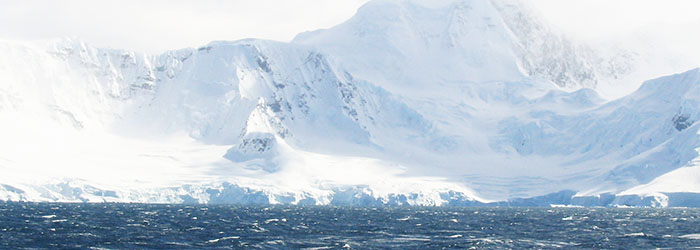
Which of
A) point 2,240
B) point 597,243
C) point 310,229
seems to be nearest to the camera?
point 2,240

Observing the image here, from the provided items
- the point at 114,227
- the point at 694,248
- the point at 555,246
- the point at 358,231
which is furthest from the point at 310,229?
the point at 694,248

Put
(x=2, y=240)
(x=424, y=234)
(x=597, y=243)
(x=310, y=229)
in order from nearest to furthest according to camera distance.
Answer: (x=2, y=240)
(x=597, y=243)
(x=424, y=234)
(x=310, y=229)

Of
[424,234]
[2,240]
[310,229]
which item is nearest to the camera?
[2,240]

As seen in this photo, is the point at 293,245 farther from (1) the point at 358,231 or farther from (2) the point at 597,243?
(2) the point at 597,243

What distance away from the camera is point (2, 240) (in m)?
90.6

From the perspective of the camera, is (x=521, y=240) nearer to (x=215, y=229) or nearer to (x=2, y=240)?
(x=215, y=229)

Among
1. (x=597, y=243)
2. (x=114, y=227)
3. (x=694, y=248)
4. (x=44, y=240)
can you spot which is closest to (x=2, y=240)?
(x=44, y=240)

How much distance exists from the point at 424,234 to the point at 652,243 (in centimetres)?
2584

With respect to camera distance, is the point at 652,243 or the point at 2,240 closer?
the point at 2,240

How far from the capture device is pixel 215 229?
4569 inches

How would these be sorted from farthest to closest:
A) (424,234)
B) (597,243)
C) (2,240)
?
(424,234), (597,243), (2,240)

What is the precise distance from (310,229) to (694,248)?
46566 millimetres

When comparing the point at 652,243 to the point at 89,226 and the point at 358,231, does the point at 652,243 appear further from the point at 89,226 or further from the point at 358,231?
the point at 89,226

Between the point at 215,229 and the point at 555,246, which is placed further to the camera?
the point at 215,229
